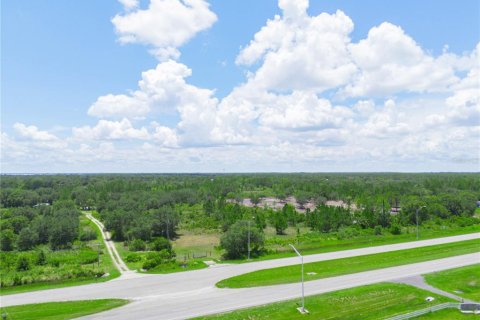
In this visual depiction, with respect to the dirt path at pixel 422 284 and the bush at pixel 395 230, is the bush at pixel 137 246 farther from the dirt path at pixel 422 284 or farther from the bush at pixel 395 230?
the bush at pixel 395 230

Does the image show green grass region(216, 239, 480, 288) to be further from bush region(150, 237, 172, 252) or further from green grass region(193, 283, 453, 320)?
bush region(150, 237, 172, 252)

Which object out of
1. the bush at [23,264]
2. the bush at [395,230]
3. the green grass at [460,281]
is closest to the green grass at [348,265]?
the green grass at [460,281]

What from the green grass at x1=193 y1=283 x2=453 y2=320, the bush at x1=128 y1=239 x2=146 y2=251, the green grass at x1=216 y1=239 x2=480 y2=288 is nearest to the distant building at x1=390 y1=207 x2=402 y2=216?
the green grass at x1=216 y1=239 x2=480 y2=288

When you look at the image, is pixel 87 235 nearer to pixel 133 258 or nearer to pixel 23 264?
pixel 23 264

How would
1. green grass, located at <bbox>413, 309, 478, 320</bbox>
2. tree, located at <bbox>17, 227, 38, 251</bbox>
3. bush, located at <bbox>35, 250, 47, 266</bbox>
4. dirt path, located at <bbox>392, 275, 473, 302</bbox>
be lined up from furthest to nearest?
tree, located at <bbox>17, 227, 38, 251</bbox> < bush, located at <bbox>35, 250, 47, 266</bbox> < dirt path, located at <bbox>392, 275, 473, 302</bbox> < green grass, located at <bbox>413, 309, 478, 320</bbox>

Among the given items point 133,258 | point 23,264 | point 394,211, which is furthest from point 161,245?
point 394,211
